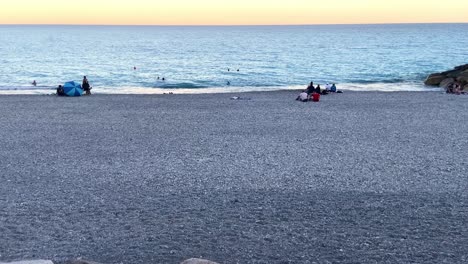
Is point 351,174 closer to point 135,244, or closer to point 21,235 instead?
point 135,244

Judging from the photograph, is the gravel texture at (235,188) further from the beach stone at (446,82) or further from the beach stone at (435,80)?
the beach stone at (435,80)

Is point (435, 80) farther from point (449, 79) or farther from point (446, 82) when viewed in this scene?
point (446, 82)

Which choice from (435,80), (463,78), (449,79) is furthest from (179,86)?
(463,78)

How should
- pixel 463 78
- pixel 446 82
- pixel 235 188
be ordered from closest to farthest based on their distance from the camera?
pixel 235 188, pixel 463 78, pixel 446 82

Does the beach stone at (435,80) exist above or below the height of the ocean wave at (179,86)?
above

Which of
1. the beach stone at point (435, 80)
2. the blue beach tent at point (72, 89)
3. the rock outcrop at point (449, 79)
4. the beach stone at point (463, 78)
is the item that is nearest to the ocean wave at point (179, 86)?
the blue beach tent at point (72, 89)

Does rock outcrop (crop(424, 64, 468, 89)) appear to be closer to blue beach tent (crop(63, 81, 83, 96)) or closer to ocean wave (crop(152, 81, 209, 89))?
ocean wave (crop(152, 81, 209, 89))

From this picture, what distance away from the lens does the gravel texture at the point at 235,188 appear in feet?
29.5

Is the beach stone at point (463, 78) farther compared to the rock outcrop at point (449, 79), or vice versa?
the rock outcrop at point (449, 79)

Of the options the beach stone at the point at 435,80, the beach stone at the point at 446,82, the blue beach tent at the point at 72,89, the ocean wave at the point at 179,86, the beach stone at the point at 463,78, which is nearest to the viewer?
the blue beach tent at the point at 72,89

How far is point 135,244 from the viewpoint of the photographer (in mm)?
9070

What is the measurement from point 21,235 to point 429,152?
451 inches

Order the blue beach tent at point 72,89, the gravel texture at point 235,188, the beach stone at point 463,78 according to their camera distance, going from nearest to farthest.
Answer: the gravel texture at point 235,188, the blue beach tent at point 72,89, the beach stone at point 463,78

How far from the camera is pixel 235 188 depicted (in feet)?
40.8
